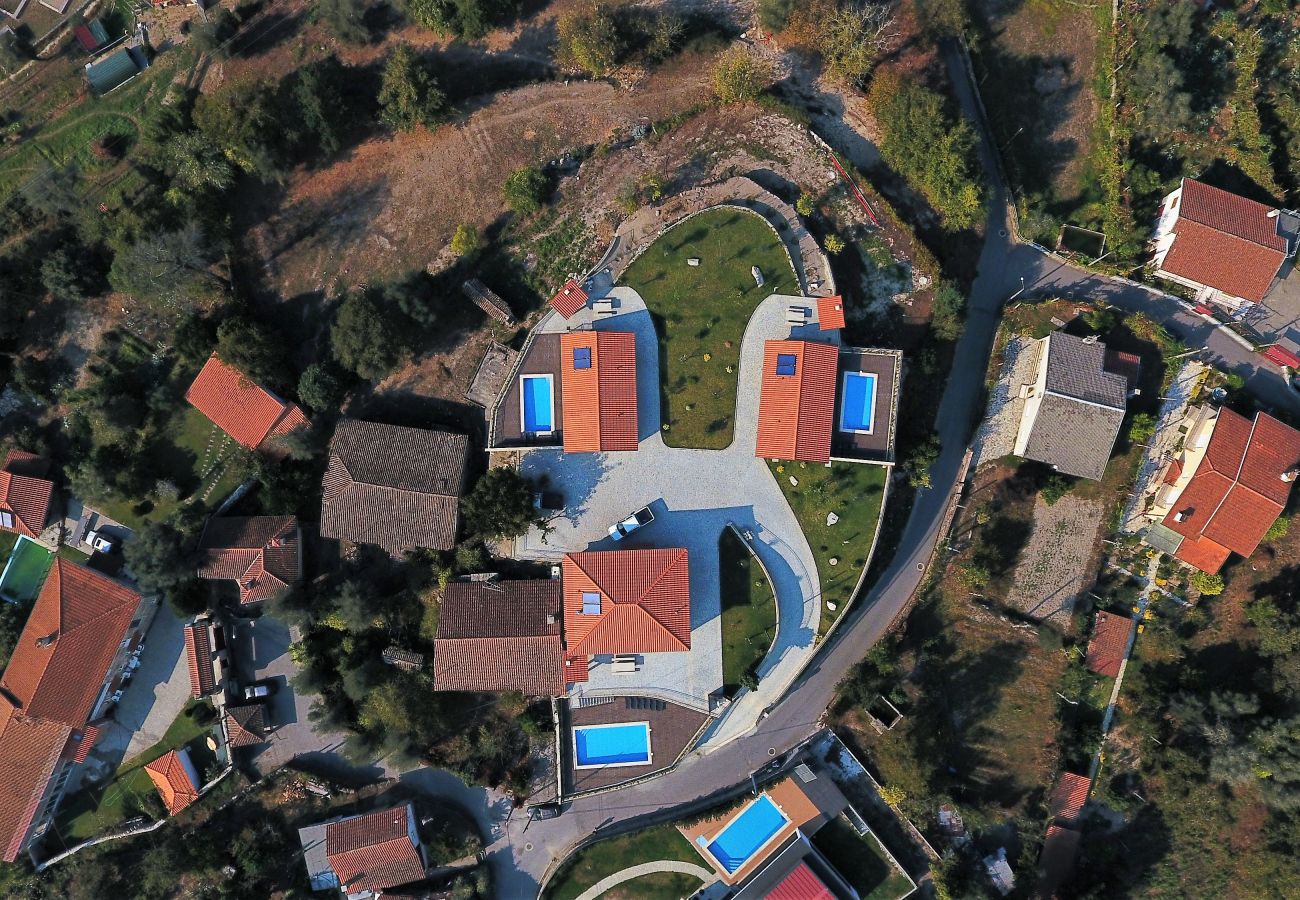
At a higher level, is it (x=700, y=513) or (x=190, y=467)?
(x=190, y=467)

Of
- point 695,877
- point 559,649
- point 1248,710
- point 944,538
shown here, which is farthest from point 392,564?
point 1248,710

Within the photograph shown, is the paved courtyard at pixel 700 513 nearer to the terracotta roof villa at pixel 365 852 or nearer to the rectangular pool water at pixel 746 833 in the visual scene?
the rectangular pool water at pixel 746 833

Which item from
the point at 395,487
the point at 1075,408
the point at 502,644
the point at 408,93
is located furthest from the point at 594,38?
the point at 502,644

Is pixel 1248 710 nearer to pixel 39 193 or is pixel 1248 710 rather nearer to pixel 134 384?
pixel 134 384

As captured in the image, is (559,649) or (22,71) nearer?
(559,649)

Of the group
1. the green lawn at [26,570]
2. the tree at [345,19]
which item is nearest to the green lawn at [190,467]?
the green lawn at [26,570]

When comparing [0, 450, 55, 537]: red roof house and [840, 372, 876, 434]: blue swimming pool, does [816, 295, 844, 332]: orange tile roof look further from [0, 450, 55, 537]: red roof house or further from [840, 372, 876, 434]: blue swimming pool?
[0, 450, 55, 537]: red roof house

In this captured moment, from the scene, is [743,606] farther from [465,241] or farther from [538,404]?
[465,241]
